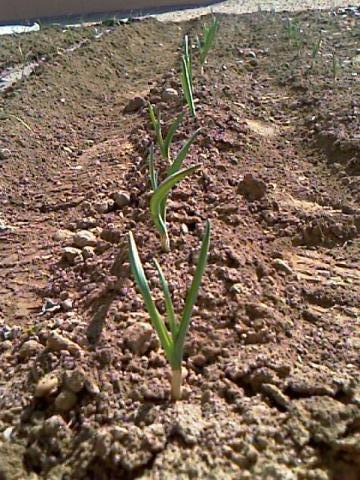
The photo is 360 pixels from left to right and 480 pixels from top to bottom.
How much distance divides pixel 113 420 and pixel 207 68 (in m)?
3.03

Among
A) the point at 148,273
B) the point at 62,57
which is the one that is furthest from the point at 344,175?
the point at 62,57

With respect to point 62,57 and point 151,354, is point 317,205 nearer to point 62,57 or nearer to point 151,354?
point 151,354

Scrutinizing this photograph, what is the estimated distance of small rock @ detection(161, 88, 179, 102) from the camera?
3.36 metres

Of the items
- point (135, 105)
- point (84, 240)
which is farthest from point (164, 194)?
point (135, 105)

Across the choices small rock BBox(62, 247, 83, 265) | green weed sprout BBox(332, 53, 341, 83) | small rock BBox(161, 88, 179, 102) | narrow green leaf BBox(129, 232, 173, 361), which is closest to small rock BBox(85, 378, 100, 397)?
narrow green leaf BBox(129, 232, 173, 361)

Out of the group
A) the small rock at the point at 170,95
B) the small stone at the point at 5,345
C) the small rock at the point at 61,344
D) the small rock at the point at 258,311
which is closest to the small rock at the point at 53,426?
the small rock at the point at 61,344

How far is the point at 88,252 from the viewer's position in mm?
2076

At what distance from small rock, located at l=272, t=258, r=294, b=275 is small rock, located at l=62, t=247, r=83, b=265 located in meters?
0.70

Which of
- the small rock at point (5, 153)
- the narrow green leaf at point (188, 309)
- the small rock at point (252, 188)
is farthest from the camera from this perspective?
the small rock at point (5, 153)

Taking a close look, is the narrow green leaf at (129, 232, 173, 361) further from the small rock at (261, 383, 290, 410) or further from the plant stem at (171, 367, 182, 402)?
the small rock at (261, 383, 290, 410)

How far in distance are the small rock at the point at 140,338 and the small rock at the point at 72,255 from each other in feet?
2.00

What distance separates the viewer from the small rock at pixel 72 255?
2.06 meters

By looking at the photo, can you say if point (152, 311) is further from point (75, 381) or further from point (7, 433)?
point (7, 433)

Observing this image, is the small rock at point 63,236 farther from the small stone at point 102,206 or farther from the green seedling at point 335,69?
the green seedling at point 335,69
